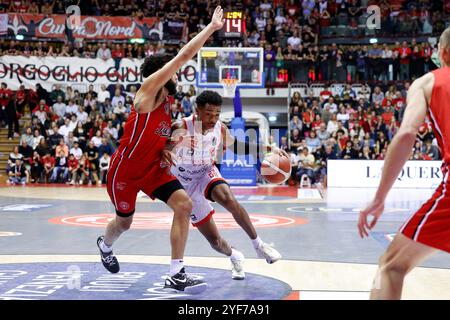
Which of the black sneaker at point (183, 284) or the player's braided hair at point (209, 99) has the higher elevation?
the player's braided hair at point (209, 99)

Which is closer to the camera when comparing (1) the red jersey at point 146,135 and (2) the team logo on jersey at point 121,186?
(1) the red jersey at point 146,135

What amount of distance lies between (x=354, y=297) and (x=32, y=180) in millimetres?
15616

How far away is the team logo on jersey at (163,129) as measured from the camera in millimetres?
5043

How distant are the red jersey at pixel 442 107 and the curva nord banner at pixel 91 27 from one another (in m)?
20.1

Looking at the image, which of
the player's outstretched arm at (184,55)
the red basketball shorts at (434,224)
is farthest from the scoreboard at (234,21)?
the red basketball shorts at (434,224)

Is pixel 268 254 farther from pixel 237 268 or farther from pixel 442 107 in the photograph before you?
pixel 442 107

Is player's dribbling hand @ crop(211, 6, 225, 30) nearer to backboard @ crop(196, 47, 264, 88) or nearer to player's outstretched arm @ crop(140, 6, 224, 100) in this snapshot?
player's outstretched arm @ crop(140, 6, 224, 100)

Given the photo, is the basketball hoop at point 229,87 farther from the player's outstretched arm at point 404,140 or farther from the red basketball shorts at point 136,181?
the player's outstretched arm at point 404,140

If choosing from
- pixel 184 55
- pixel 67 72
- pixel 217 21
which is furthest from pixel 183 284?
pixel 67 72

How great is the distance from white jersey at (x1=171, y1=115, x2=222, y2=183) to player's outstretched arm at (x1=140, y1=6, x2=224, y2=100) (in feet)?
3.70

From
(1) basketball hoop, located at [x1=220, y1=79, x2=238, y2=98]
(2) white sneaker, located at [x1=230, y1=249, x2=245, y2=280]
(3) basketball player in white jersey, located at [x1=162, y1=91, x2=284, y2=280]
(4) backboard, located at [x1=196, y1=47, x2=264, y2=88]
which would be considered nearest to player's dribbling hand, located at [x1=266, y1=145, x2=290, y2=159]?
(3) basketball player in white jersey, located at [x1=162, y1=91, x2=284, y2=280]

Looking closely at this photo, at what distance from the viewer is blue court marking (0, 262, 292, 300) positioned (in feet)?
15.1

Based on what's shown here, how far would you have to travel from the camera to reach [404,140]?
9.61ft

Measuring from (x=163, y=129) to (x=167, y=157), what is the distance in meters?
0.22
